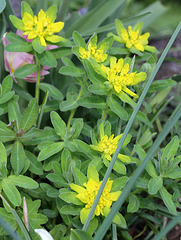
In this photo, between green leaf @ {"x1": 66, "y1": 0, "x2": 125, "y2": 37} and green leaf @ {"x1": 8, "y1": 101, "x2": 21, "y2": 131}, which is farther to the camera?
green leaf @ {"x1": 66, "y1": 0, "x2": 125, "y2": 37}

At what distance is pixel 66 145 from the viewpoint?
0.81 m

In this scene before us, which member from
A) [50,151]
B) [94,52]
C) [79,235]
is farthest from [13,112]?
[79,235]

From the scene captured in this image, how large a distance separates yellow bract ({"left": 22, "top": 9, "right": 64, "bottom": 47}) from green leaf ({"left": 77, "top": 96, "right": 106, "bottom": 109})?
0.54 ft

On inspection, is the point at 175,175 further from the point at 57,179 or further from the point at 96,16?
the point at 96,16

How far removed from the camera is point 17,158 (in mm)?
783

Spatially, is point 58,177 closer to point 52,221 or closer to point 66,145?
point 66,145

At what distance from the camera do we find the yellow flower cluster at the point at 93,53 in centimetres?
84

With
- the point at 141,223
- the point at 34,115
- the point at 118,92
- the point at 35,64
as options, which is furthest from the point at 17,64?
the point at 141,223

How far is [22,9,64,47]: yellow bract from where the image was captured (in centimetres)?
83

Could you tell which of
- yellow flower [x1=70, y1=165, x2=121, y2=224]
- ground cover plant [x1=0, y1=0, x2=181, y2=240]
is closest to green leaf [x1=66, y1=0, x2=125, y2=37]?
ground cover plant [x1=0, y1=0, x2=181, y2=240]

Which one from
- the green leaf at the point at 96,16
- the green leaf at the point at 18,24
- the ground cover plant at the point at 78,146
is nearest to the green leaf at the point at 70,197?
the ground cover plant at the point at 78,146

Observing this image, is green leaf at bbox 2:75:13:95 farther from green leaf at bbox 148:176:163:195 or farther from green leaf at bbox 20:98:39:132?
green leaf at bbox 148:176:163:195

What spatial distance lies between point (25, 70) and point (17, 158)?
239 mm

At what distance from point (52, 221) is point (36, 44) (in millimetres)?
502
